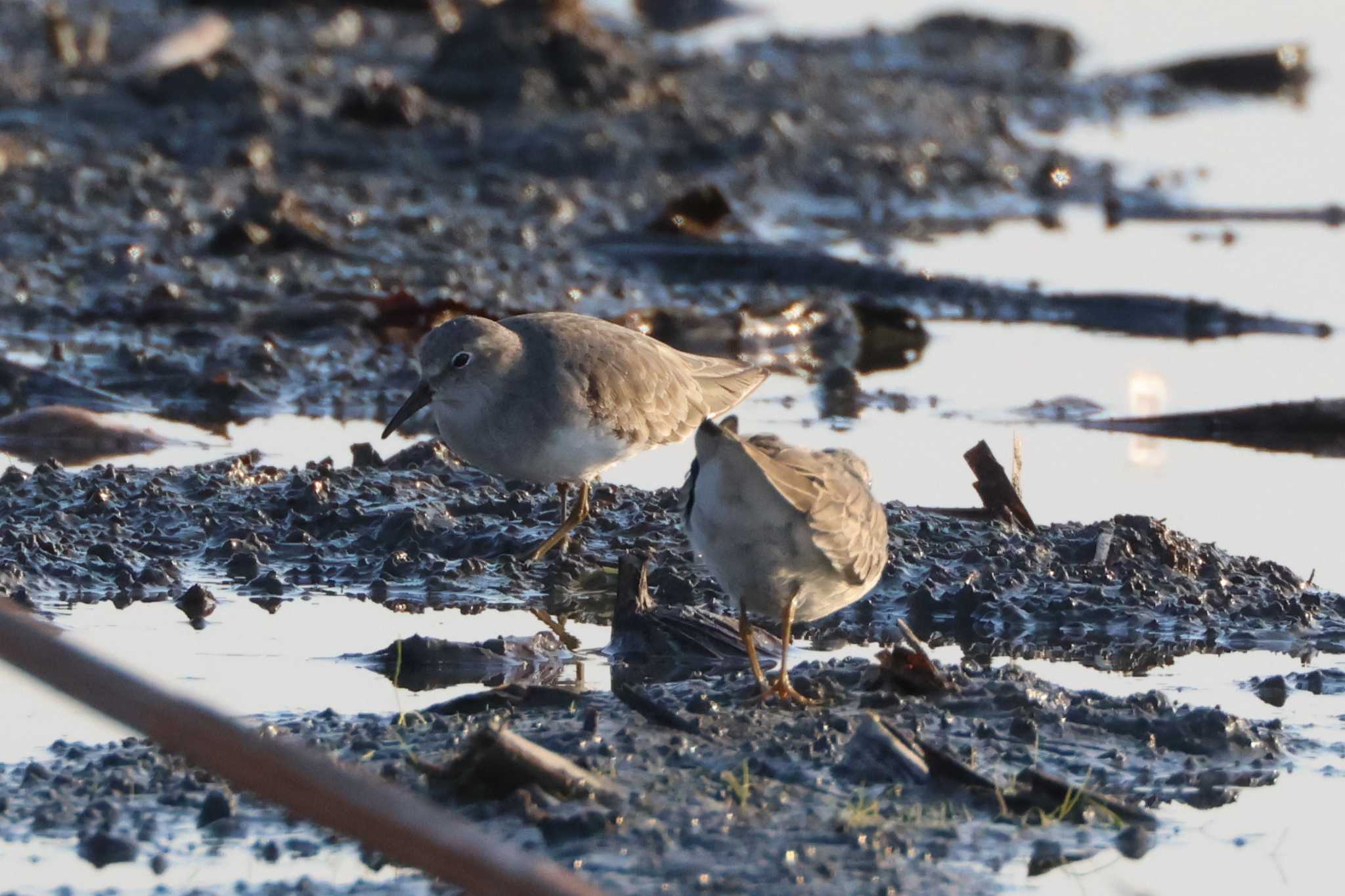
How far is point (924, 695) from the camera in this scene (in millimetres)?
4992

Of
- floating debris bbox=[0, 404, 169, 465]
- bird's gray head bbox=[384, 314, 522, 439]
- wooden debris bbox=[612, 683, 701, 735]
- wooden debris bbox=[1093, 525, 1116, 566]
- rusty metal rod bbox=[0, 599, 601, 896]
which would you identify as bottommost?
floating debris bbox=[0, 404, 169, 465]

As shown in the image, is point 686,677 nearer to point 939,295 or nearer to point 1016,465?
point 1016,465

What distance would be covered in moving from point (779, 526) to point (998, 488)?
7.49 feet

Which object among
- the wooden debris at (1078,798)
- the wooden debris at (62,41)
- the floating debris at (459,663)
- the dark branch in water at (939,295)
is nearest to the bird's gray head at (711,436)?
the wooden debris at (1078,798)

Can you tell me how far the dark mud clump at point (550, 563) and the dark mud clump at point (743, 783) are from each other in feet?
2.94

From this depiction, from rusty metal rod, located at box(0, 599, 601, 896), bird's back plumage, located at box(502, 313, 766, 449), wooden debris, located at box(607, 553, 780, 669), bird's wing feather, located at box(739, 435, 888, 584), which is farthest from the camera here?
bird's back plumage, located at box(502, 313, 766, 449)

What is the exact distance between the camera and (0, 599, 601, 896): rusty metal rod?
4.92 ft

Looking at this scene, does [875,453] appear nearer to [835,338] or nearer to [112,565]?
[835,338]

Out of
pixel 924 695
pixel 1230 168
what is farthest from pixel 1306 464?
pixel 1230 168

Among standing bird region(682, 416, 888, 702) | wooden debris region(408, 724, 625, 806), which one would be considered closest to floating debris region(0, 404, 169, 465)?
standing bird region(682, 416, 888, 702)

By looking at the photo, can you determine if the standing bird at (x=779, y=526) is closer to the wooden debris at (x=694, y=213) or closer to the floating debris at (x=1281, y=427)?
the floating debris at (x=1281, y=427)

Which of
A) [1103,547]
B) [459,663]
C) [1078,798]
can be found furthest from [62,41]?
[1078,798]

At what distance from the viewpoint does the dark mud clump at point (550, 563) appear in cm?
593

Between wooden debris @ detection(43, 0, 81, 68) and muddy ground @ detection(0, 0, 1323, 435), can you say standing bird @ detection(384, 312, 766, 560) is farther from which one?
wooden debris @ detection(43, 0, 81, 68)
